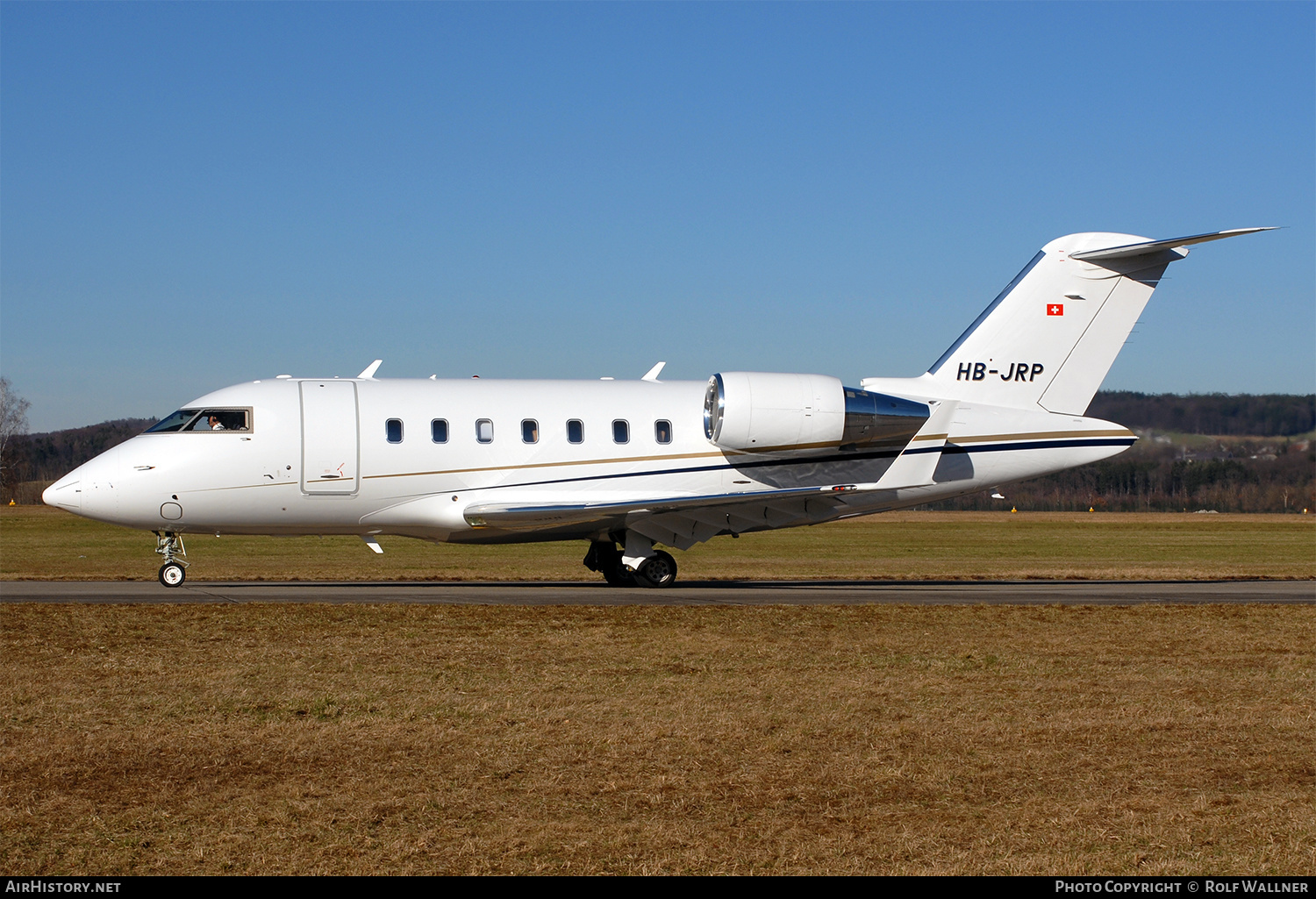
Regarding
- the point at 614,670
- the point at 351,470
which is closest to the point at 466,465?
the point at 351,470

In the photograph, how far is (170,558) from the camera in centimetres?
2289

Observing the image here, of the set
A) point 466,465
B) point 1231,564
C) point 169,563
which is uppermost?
point 466,465

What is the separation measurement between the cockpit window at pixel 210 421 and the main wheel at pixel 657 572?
8.09 m

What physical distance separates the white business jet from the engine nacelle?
39mm

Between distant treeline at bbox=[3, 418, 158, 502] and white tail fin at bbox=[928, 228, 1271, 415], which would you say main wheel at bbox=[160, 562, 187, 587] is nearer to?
white tail fin at bbox=[928, 228, 1271, 415]

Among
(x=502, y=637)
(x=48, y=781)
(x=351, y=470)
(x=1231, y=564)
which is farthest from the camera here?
(x=1231, y=564)

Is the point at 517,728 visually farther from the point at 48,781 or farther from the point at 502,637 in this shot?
the point at 502,637

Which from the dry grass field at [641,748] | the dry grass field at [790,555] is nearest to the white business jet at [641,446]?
A: the dry grass field at [790,555]

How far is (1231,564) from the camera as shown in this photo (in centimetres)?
3606

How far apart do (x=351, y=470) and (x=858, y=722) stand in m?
14.0

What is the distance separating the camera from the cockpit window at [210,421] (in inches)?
888

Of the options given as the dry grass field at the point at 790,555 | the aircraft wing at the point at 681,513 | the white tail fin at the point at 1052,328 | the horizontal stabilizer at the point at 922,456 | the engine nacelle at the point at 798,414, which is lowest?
the dry grass field at the point at 790,555

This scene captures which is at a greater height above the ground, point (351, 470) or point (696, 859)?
point (351, 470)

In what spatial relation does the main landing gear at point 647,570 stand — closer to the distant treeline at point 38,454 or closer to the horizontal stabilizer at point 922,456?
the horizontal stabilizer at point 922,456
